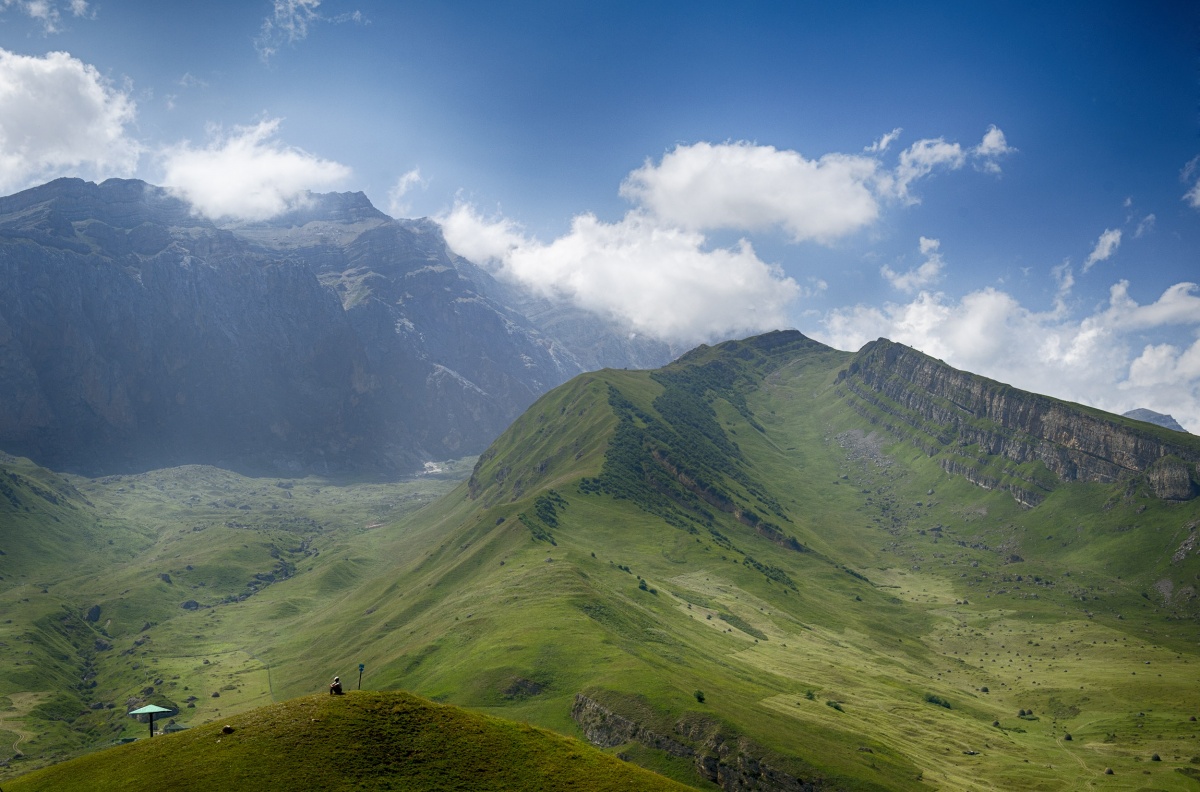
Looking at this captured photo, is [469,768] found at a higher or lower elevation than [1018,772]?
higher

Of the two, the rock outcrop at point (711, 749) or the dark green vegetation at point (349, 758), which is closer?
the dark green vegetation at point (349, 758)

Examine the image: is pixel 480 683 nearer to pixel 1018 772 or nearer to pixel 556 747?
pixel 556 747

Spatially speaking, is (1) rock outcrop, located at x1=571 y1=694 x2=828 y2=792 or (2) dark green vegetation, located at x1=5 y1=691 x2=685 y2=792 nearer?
(2) dark green vegetation, located at x1=5 y1=691 x2=685 y2=792

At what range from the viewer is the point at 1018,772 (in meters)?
183

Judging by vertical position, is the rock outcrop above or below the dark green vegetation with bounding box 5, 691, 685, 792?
below

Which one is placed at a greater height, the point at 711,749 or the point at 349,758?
the point at 349,758

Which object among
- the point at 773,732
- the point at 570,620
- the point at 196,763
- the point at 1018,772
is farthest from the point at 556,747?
the point at 1018,772

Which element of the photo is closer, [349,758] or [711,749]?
[349,758]

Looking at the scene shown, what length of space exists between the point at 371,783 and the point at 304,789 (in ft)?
20.8

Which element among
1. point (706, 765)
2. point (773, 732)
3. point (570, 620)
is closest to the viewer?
point (706, 765)

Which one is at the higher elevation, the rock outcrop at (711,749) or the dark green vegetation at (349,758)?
the dark green vegetation at (349,758)

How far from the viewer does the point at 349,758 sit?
76000 mm

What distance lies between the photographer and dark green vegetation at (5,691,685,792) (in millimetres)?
72312

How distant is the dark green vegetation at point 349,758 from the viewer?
72.3m
